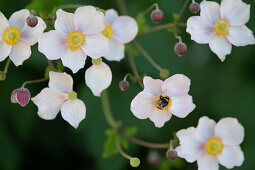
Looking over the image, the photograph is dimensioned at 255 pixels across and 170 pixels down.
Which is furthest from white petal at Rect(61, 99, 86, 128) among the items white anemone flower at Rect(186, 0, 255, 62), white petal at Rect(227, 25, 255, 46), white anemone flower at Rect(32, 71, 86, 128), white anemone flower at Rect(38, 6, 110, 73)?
white petal at Rect(227, 25, 255, 46)

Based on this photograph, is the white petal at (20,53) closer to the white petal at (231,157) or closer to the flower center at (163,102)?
the flower center at (163,102)

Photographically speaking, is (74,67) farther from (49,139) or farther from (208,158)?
(49,139)

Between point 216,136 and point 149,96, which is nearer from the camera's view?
point 149,96

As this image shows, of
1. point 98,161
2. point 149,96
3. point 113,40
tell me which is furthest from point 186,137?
point 98,161

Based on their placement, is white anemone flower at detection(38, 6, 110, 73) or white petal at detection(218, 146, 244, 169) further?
white petal at detection(218, 146, 244, 169)

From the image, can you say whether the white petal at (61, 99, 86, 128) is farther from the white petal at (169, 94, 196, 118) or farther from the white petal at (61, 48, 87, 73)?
the white petal at (169, 94, 196, 118)

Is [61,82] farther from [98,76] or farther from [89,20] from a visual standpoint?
[89,20]
